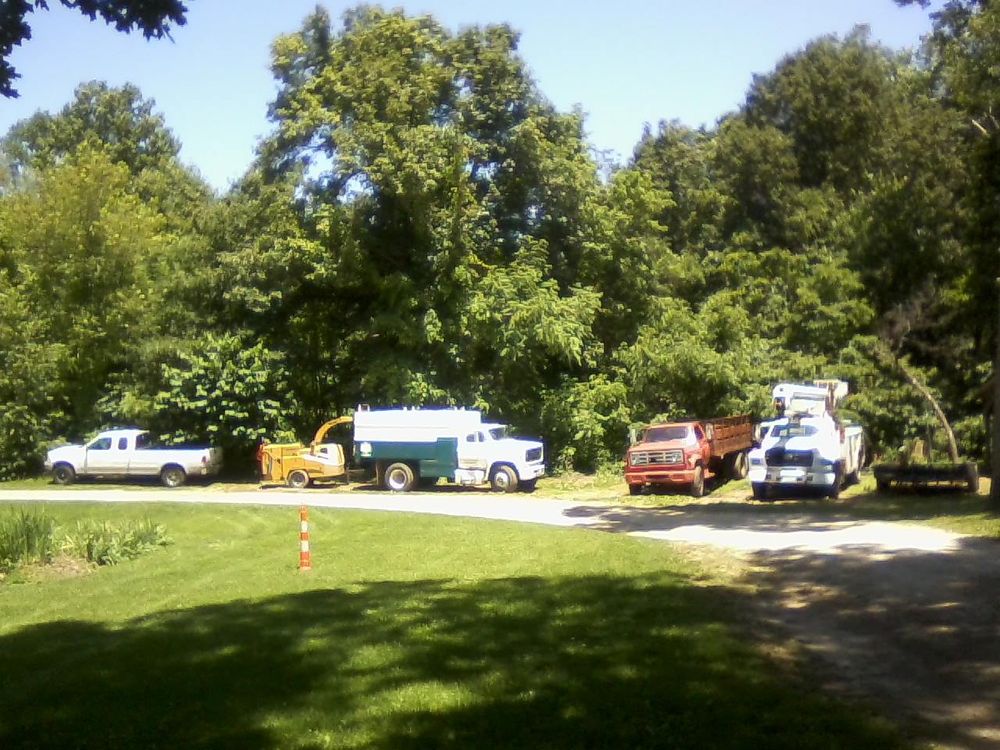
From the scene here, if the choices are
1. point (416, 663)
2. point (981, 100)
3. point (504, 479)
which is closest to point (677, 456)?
point (504, 479)

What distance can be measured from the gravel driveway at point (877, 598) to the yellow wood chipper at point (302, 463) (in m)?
11.7

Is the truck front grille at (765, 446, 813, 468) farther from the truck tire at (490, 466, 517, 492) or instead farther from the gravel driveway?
the truck tire at (490, 466, 517, 492)

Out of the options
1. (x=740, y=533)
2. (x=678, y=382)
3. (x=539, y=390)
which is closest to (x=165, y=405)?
(x=539, y=390)

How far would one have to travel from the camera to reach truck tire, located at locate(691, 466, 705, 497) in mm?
28281

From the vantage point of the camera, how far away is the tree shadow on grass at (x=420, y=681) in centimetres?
698

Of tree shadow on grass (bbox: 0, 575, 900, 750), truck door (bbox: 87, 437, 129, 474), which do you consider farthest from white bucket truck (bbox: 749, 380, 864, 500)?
truck door (bbox: 87, 437, 129, 474)

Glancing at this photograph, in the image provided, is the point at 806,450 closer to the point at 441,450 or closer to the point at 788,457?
the point at 788,457

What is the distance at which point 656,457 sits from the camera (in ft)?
93.7

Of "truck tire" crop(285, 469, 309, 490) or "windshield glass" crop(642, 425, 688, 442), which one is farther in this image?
"truck tire" crop(285, 469, 309, 490)

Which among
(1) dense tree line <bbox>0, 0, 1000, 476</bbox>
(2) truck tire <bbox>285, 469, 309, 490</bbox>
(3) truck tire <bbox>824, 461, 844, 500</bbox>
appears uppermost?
(1) dense tree line <bbox>0, 0, 1000, 476</bbox>

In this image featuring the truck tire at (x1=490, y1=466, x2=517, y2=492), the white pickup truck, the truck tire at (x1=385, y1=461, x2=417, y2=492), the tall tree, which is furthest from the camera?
the white pickup truck

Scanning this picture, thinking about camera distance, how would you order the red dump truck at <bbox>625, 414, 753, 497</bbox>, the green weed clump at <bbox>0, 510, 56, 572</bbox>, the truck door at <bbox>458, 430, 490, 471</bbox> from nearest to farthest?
the green weed clump at <bbox>0, 510, 56, 572</bbox>
the red dump truck at <bbox>625, 414, 753, 497</bbox>
the truck door at <bbox>458, 430, 490, 471</bbox>

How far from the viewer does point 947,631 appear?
10.2 meters

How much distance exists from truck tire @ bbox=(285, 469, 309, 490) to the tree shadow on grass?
23876mm
